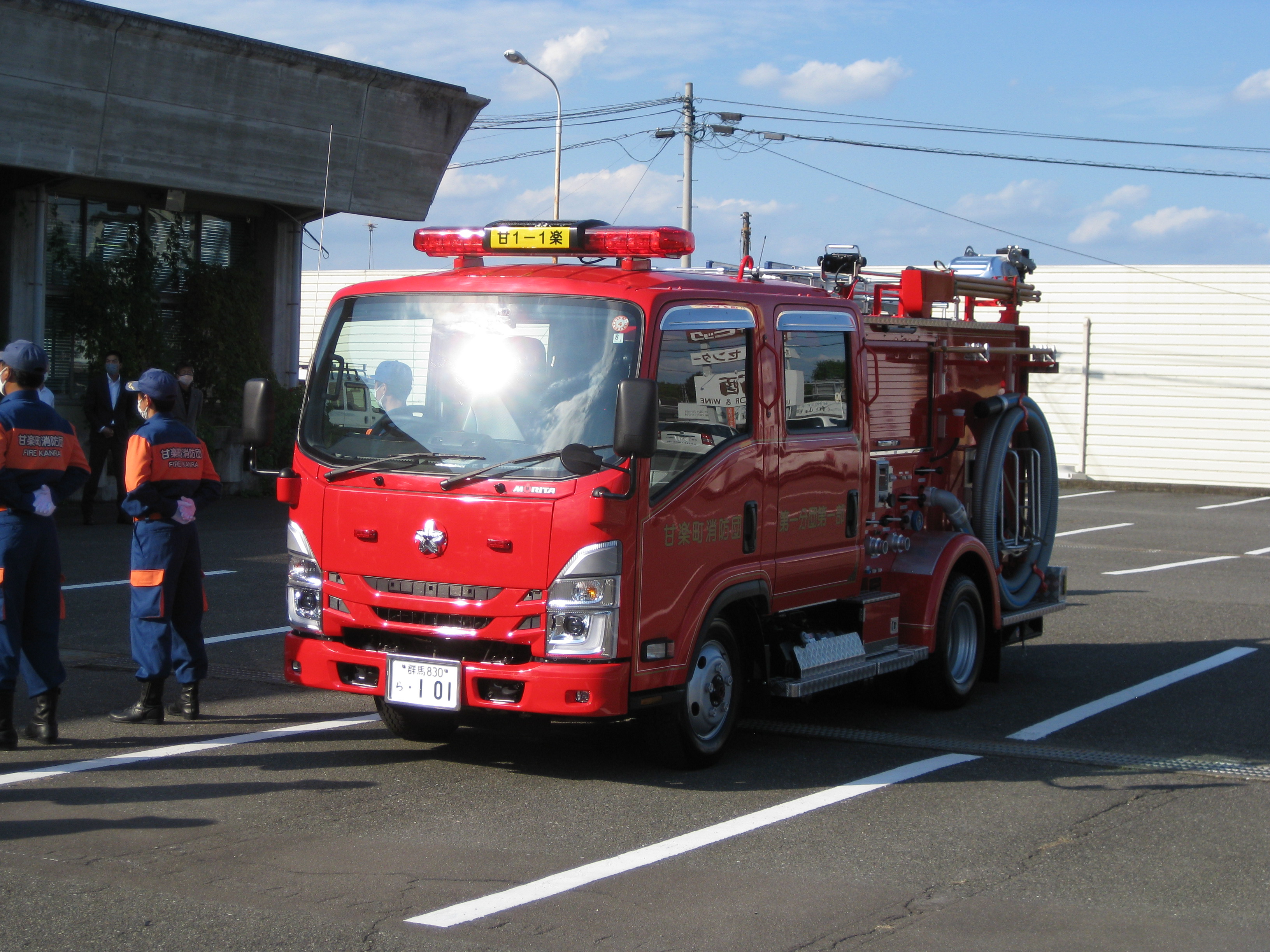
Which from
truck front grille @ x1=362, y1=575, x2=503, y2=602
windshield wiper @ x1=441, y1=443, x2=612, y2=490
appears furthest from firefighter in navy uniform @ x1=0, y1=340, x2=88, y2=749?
windshield wiper @ x1=441, y1=443, x2=612, y2=490

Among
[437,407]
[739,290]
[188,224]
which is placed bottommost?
[437,407]

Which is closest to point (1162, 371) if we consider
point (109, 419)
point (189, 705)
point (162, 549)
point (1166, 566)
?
point (1166, 566)

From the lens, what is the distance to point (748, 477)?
6.94 m

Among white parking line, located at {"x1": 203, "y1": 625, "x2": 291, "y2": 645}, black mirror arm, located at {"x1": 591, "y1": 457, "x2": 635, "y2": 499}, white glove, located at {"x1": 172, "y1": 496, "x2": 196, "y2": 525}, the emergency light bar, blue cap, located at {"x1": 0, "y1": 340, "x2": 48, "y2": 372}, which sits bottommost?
white parking line, located at {"x1": 203, "y1": 625, "x2": 291, "y2": 645}

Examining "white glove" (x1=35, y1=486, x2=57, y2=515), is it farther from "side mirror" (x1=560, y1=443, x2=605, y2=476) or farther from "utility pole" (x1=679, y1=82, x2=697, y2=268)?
"utility pole" (x1=679, y1=82, x2=697, y2=268)

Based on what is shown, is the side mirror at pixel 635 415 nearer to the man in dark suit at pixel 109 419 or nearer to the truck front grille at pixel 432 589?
the truck front grille at pixel 432 589

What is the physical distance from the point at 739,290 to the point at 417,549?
6.84ft

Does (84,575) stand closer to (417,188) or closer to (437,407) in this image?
(437,407)

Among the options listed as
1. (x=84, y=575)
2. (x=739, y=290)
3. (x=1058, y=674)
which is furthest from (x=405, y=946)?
(x=84, y=575)

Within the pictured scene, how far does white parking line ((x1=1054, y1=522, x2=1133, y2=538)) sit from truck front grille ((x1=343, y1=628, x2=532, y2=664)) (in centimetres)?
1497

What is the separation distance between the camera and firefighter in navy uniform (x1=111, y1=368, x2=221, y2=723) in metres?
7.52

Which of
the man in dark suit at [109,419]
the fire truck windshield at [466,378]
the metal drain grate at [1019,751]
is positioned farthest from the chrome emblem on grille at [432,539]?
the man in dark suit at [109,419]

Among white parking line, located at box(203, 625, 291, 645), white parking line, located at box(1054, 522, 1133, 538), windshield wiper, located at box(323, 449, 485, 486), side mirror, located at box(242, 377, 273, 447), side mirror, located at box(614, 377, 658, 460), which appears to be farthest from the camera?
white parking line, located at box(1054, 522, 1133, 538)

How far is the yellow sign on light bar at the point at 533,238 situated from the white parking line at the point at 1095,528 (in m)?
14.1
